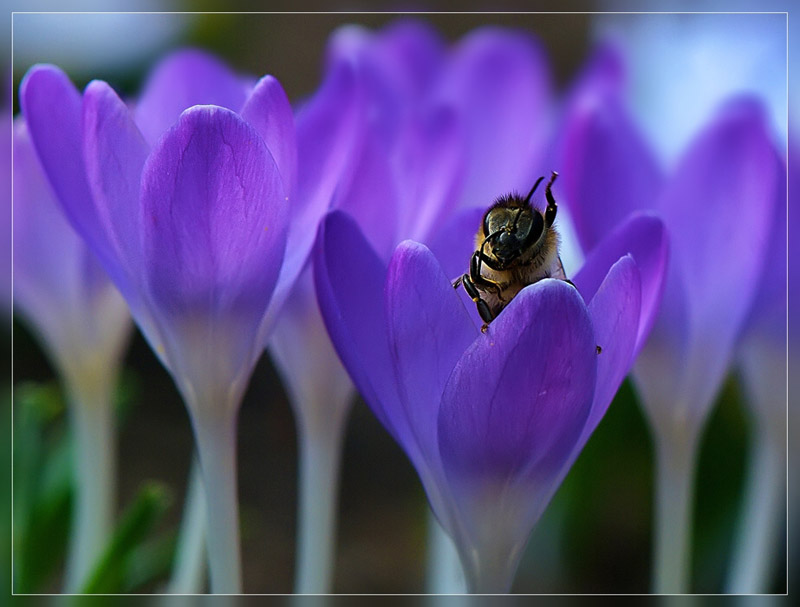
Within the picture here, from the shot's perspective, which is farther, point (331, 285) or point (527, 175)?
point (527, 175)

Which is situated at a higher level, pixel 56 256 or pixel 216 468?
pixel 56 256

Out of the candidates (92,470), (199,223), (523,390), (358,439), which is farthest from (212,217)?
(358,439)

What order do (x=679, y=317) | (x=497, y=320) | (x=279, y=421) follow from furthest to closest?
(x=279, y=421), (x=679, y=317), (x=497, y=320)

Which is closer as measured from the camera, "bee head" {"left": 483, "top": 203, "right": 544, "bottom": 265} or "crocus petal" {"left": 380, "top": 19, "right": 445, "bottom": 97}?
"bee head" {"left": 483, "top": 203, "right": 544, "bottom": 265}

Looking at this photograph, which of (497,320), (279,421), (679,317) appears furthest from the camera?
(279,421)

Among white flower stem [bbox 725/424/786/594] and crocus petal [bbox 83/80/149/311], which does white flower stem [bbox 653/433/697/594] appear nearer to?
white flower stem [bbox 725/424/786/594]

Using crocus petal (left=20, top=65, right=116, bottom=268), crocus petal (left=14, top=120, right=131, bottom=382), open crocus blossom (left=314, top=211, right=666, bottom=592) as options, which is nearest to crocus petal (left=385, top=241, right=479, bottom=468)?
open crocus blossom (left=314, top=211, right=666, bottom=592)

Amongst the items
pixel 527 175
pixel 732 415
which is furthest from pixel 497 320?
pixel 732 415

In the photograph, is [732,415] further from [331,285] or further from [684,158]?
[331,285]
